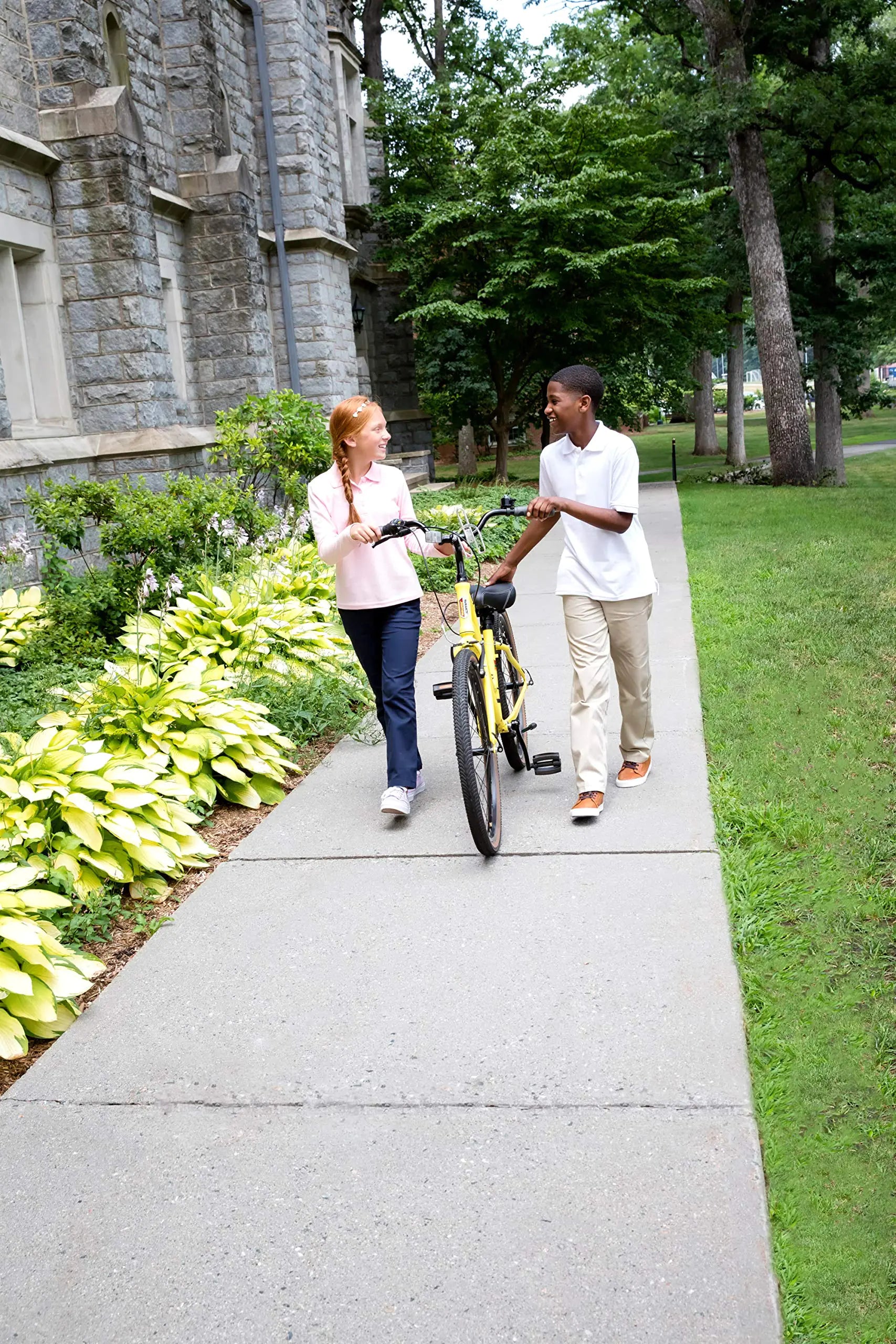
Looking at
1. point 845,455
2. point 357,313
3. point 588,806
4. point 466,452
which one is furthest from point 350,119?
point 588,806

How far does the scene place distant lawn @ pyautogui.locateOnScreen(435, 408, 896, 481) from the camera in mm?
31281

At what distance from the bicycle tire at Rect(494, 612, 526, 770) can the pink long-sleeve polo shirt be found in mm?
458

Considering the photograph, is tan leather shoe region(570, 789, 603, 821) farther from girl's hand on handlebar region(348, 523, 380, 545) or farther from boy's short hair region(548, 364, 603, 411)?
boy's short hair region(548, 364, 603, 411)

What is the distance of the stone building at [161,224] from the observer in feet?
37.1

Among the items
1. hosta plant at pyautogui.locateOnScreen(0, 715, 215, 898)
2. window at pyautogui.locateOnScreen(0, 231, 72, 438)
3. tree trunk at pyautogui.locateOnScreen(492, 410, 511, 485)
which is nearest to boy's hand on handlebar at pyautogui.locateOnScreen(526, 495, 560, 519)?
hosta plant at pyautogui.locateOnScreen(0, 715, 215, 898)

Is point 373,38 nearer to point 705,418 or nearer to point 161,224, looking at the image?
point 705,418

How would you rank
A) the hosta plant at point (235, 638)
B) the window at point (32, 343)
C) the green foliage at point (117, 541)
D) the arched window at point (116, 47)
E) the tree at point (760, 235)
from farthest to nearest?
the tree at point (760, 235), the arched window at point (116, 47), the window at point (32, 343), the green foliage at point (117, 541), the hosta plant at point (235, 638)

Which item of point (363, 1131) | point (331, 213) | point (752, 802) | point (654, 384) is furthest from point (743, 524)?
point (654, 384)

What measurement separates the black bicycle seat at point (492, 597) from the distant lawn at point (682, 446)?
20.9m

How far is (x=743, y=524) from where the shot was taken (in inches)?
588

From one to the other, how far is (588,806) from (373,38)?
27.8m

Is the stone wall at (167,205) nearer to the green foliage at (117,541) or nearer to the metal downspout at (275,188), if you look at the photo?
the metal downspout at (275,188)

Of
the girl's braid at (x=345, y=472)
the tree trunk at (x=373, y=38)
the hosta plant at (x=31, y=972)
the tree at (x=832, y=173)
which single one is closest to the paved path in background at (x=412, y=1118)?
the hosta plant at (x=31, y=972)

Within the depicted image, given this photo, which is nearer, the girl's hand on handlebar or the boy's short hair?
the girl's hand on handlebar
